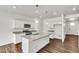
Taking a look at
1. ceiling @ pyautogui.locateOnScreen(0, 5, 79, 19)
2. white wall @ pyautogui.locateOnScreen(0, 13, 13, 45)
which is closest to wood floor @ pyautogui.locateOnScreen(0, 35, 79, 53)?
white wall @ pyautogui.locateOnScreen(0, 13, 13, 45)

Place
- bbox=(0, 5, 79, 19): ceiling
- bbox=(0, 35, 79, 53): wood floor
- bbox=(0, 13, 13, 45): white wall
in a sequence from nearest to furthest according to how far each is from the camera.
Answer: bbox=(0, 35, 79, 53): wood floor, bbox=(0, 5, 79, 19): ceiling, bbox=(0, 13, 13, 45): white wall

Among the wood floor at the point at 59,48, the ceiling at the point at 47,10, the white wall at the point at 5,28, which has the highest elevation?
the ceiling at the point at 47,10

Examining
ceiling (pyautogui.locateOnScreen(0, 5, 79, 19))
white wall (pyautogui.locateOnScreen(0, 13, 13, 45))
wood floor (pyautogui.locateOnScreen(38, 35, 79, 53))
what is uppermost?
ceiling (pyautogui.locateOnScreen(0, 5, 79, 19))

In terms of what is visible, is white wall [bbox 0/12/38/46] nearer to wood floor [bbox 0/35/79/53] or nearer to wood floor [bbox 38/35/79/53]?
wood floor [bbox 0/35/79/53]

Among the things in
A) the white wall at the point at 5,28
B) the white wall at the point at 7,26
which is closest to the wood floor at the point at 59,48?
the white wall at the point at 7,26

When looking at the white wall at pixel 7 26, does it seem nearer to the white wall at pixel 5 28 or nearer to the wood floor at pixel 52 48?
the white wall at pixel 5 28

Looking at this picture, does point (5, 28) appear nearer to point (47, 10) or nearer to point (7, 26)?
point (7, 26)

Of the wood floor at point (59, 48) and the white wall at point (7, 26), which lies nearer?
the wood floor at point (59, 48)

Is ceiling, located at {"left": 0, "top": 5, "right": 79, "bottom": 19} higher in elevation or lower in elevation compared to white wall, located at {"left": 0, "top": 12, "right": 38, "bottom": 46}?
higher

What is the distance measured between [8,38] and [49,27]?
2671 mm

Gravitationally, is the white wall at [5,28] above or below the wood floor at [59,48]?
above

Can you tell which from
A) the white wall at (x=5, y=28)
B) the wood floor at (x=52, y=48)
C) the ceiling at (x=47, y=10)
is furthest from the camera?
the white wall at (x=5, y=28)
